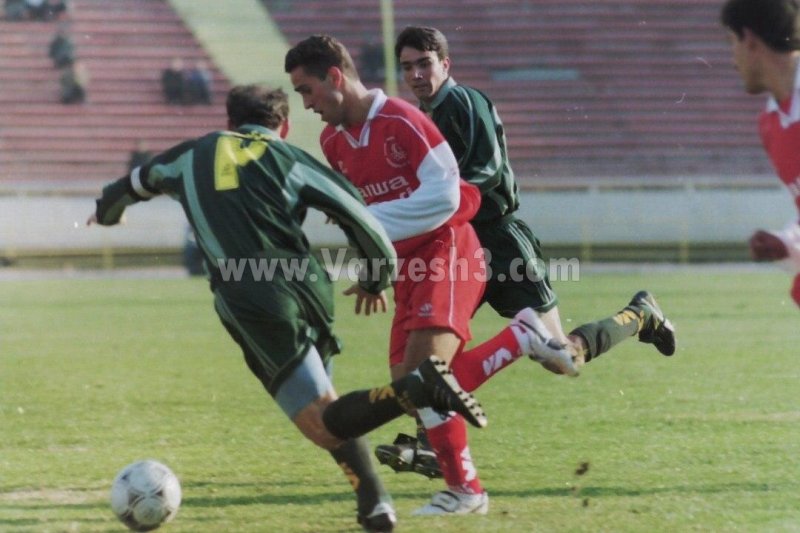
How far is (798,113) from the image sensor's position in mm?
4648

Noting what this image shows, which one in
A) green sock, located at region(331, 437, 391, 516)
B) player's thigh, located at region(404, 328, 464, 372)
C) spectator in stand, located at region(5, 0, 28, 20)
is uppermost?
player's thigh, located at region(404, 328, 464, 372)

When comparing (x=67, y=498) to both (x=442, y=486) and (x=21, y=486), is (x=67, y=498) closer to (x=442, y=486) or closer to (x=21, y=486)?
(x=21, y=486)

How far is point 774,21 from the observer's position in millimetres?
4605

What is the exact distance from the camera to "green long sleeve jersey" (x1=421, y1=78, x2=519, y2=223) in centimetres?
605

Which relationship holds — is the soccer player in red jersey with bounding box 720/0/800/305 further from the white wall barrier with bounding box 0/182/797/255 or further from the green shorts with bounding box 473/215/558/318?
the white wall barrier with bounding box 0/182/797/255

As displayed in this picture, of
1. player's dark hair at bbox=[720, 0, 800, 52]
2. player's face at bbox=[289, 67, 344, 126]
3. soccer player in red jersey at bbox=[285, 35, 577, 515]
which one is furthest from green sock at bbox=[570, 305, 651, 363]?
player's dark hair at bbox=[720, 0, 800, 52]

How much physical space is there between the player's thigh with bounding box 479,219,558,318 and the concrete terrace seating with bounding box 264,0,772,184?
22807mm

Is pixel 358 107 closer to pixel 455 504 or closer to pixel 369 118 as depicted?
pixel 369 118

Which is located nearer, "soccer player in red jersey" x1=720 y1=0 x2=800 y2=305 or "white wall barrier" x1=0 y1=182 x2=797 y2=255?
"soccer player in red jersey" x1=720 y1=0 x2=800 y2=305

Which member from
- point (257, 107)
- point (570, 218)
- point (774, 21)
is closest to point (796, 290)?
point (774, 21)

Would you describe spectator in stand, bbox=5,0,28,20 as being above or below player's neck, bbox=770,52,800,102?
below

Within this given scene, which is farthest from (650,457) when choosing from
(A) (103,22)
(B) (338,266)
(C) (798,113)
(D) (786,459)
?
(A) (103,22)

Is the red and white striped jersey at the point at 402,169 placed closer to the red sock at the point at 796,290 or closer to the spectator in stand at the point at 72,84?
the red sock at the point at 796,290

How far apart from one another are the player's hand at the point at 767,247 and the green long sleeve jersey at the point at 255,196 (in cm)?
139
